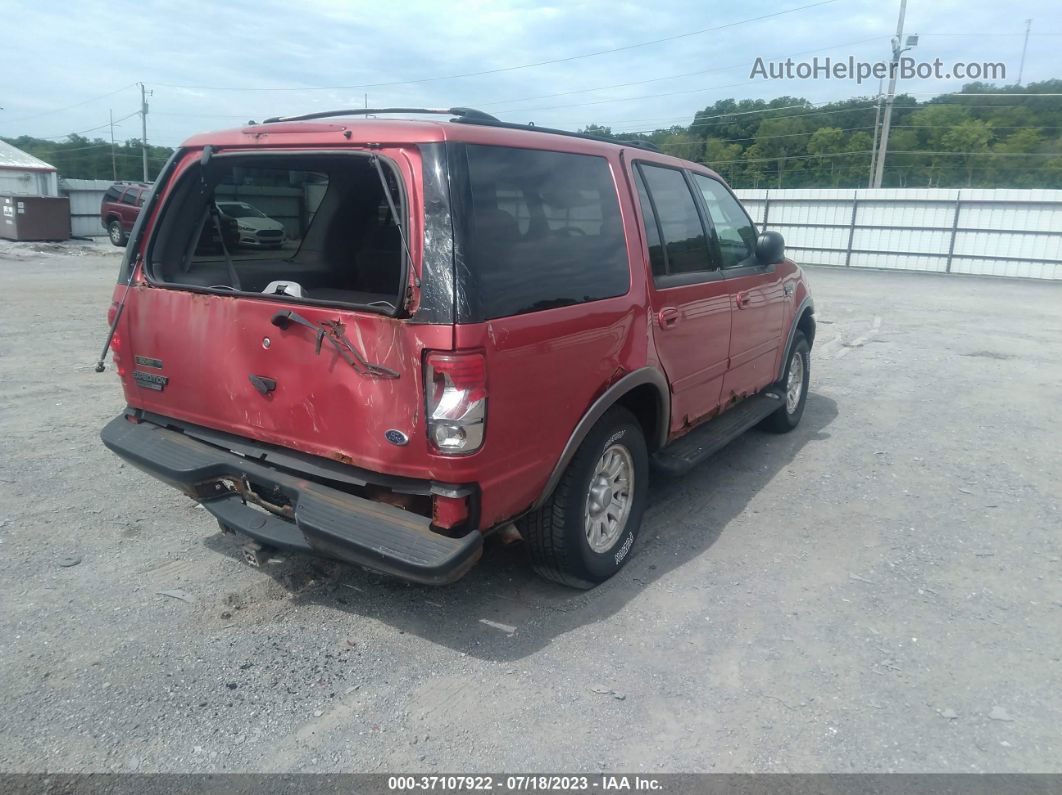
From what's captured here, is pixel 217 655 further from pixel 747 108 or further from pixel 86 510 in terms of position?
pixel 747 108

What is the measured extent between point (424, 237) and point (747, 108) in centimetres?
5658

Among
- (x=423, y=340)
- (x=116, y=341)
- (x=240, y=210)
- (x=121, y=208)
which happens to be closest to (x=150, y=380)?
(x=116, y=341)

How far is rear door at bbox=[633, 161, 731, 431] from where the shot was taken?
4.04 meters

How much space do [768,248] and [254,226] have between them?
3376 millimetres

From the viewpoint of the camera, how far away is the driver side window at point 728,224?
4980mm

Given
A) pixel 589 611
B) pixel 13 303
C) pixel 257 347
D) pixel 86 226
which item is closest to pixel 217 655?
pixel 257 347

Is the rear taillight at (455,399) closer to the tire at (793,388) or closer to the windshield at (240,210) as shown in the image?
the windshield at (240,210)

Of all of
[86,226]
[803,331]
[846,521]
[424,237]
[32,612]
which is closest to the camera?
[424,237]

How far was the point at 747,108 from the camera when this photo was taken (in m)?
53.7

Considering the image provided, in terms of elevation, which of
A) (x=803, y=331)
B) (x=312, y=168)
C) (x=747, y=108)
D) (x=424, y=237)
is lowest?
(x=803, y=331)

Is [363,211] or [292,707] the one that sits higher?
[363,211]

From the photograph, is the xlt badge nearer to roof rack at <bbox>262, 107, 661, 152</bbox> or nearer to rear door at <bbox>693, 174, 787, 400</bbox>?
roof rack at <bbox>262, 107, 661, 152</bbox>

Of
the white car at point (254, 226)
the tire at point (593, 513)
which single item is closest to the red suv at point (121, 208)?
the white car at point (254, 226)

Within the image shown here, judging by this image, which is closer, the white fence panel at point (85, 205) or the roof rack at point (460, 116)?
the roof rack at point (460, 116)
